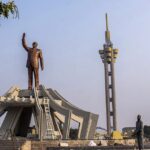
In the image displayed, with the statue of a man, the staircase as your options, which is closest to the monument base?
the staircase

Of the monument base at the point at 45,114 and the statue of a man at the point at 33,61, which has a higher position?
the statue of a man at the point at 33,61

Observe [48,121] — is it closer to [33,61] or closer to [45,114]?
[45,114]

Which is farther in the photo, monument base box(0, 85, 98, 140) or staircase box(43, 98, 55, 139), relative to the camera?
monument base box(0, 85, 98, 140)

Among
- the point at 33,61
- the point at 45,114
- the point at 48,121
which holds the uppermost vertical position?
the point at 33,61

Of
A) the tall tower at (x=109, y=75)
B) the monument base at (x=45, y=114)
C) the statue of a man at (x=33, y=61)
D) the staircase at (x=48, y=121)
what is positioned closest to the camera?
the staircase at (x=48, y=121)

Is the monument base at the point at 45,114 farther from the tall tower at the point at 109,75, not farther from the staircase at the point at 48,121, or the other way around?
the tall tower at the point at 109,75

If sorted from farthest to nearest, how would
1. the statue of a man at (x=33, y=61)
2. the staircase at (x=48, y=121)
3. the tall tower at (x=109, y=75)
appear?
the tall tower at (x=109, y=75)
the statue of a man at (x=33, y=61)
the staircase at (x=48, y=121)

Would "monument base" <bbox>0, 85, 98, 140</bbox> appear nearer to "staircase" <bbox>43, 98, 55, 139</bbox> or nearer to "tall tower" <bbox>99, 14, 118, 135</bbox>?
"staircase" <bbox>43, 98, 55, 139</bbox>

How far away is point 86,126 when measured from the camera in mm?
28141

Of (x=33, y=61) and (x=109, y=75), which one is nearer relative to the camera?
(x=33, y=61)

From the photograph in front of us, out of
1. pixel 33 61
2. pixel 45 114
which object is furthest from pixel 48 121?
pixel 33 61

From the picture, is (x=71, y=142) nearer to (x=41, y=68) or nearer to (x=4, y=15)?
(x=41, y=68)

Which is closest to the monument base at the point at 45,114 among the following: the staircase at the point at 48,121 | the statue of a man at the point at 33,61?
the staircase at the point at 48,121

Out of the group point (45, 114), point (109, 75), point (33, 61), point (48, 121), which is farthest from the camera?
point (109, 75)
